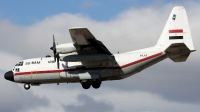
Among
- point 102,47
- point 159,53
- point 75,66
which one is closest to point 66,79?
point 75,66

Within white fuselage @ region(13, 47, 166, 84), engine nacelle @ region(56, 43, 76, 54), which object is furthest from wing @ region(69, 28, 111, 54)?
white fuselage @ region(13, 47, 166, 84)

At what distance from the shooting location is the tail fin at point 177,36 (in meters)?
51.3

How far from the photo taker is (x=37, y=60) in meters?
54.2

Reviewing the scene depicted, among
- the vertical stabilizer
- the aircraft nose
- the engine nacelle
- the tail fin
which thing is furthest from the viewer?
the aircraft nose

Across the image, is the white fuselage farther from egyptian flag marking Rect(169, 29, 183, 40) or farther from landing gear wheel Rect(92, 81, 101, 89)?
egyptian flag marking Rect(169, 29, 183, 40)

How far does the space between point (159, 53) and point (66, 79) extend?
823 centimetres

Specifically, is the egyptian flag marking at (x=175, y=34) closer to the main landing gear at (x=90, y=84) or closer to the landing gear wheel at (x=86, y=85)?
the main landing gear at (x=90, y=84)

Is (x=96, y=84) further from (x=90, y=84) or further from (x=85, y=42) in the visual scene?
(x=85, y=42)

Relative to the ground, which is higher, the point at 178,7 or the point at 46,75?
the point at 178,7

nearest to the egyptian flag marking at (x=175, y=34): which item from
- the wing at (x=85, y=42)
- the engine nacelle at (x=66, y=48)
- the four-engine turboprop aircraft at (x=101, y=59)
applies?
the four-engine turboprop aircraft at (x=101, y=59)

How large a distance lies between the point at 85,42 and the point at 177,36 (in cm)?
802

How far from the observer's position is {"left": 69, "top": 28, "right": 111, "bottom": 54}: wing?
48156 mm

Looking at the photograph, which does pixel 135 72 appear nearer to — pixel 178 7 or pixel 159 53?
pixel 159 53

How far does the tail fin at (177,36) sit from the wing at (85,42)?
510 cm
